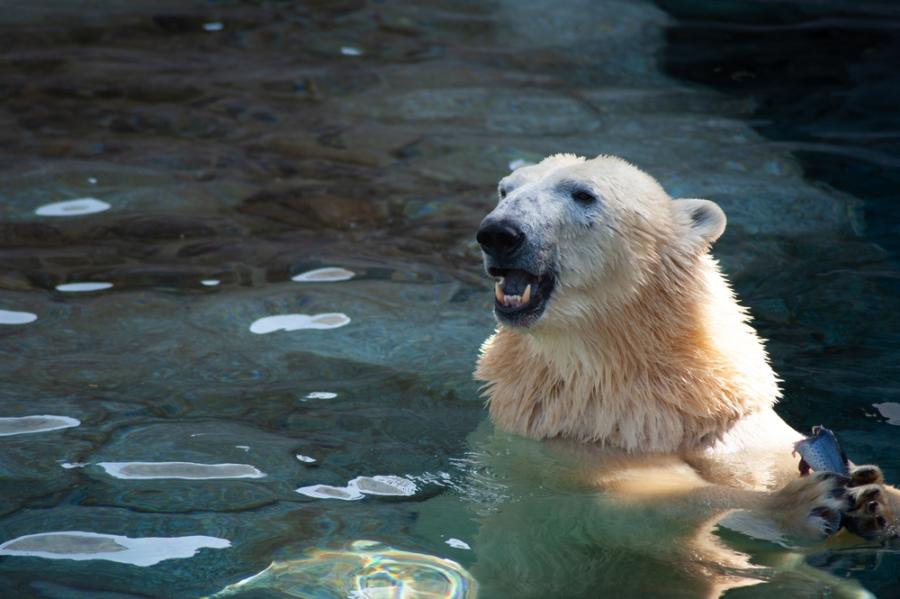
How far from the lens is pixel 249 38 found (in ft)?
31.7

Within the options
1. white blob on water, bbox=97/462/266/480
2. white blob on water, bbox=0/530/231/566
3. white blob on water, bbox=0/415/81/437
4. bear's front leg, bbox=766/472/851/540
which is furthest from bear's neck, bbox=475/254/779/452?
white blob on water, bbox=0/415/81/437

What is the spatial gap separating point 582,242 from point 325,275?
2033 millimetres

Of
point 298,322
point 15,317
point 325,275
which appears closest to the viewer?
point 15,317

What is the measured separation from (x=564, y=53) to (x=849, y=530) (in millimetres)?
6658

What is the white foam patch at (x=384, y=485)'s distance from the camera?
3.81 metres

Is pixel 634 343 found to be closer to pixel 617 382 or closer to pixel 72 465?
pixel 617 382

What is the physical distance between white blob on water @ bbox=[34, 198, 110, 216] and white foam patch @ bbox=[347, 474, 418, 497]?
3132mm

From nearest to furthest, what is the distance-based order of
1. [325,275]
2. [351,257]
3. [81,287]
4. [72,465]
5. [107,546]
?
1. [107,546]
2. [72,465]
3. [81,287]
4. [325,275]
5. [351,257]

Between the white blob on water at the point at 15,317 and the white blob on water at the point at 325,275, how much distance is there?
1.16 m

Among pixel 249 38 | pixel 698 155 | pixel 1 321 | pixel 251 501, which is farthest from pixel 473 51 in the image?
pixel 251 501

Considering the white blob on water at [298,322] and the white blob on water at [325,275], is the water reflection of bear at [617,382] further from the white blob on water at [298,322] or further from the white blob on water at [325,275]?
the white blob on water at [325,275]

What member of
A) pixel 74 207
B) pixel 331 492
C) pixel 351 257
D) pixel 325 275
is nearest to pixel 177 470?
pixel 331 492

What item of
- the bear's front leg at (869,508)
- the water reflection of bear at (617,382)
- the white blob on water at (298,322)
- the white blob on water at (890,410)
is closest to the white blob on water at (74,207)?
the white blob on water at (298,322)

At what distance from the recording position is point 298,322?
17.2 ft
